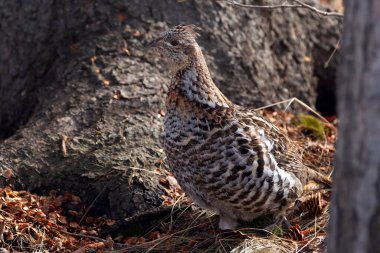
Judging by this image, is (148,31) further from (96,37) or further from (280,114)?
(280,114)

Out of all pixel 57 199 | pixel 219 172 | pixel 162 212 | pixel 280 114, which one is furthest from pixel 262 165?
pixel 280 114

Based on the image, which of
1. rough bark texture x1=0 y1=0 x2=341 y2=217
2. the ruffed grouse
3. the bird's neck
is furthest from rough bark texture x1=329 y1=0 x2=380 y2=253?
rough bark texture x1=0 y1=0 x2=341 y2=217

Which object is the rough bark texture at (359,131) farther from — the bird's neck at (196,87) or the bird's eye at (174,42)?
the bird's eye at (174,42)

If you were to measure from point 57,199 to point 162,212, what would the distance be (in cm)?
83

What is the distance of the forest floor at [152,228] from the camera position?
5223 millimetres

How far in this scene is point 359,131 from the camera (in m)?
2.92

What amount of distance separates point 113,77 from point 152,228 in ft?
5.29

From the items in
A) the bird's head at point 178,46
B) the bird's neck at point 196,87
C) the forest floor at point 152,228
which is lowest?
the forest floor at point 152,228

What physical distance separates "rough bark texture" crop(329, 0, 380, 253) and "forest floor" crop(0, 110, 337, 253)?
6.77 ft

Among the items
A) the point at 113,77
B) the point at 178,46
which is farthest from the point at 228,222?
the point at 113,77

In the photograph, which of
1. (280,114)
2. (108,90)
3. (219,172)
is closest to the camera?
(219,172)

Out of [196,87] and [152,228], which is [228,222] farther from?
[196,87]

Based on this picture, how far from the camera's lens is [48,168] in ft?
19.4

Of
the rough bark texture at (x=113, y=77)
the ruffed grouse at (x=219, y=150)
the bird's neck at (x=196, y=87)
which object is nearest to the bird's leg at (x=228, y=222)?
the ruffed grouse at (x=219, y=150)
